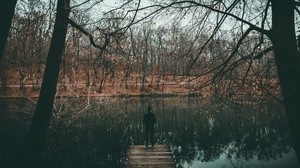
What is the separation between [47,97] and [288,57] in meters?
6.36

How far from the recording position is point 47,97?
8625 mm

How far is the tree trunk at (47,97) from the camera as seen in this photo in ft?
27.8

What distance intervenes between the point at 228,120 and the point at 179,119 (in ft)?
15.9

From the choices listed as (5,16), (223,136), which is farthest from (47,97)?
(223,136)

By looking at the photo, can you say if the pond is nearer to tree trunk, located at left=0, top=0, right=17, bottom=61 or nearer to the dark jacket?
the dark jacket

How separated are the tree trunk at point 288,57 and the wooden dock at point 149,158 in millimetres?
7109

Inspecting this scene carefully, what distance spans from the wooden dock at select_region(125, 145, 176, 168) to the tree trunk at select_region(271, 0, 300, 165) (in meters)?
7.11

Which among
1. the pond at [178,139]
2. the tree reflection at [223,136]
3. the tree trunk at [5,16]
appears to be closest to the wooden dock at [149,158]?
the pond at [178,139]

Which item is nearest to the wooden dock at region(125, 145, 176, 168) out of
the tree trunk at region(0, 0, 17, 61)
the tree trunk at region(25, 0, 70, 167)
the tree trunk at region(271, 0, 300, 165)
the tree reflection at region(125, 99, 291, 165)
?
the tree reflection at region(125, 99, 291, 165)

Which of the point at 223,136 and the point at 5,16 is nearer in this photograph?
the point at 5,16

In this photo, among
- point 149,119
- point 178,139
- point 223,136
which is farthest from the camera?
point 223,136

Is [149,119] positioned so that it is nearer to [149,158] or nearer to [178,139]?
[149,158]

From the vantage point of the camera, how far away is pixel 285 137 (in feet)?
67.9

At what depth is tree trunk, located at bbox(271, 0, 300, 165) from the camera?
16.3 feet
